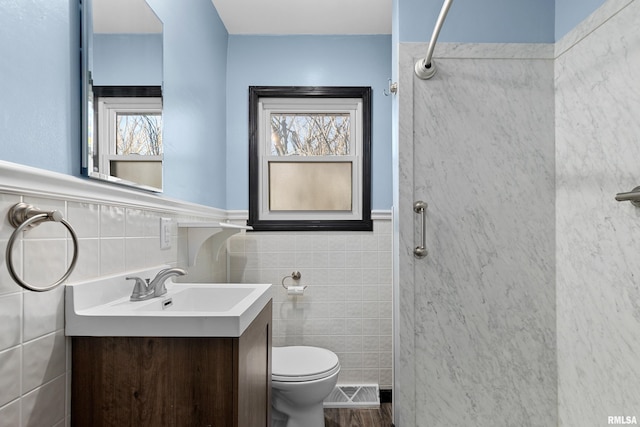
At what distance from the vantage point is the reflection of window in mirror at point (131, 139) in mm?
1050

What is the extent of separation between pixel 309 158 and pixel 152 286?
1.53 metres

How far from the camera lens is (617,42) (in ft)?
4.06

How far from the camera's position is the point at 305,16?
7.34 feet

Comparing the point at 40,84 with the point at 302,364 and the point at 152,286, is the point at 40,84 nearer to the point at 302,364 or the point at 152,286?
the point at 152,286

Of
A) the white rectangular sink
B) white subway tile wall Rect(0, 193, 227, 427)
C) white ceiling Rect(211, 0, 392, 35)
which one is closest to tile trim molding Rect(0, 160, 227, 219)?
white subway tile wall Rect(0, 193, 227, 427)

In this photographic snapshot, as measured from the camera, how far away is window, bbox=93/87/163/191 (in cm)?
104

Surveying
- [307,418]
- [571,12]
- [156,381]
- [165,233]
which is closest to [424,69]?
[571,12]

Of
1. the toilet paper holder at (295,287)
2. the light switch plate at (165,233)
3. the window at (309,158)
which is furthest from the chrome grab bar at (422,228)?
the light switch plate at (165,233)

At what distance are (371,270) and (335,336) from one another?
507 mm

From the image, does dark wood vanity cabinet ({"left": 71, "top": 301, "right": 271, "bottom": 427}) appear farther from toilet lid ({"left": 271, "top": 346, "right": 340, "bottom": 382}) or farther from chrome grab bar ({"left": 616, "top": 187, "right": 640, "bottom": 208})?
chrome grab bar ({"left": 616, "top": 187, "right": 640, "bottom": 208})

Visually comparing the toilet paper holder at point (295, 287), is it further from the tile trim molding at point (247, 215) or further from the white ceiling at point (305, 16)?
the white ceiling at point (305, 16)

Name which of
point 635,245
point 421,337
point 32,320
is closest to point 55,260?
point 32,320

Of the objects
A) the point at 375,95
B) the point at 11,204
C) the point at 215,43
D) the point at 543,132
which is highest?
the point at 215,43

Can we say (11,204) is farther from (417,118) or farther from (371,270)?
(371,270)
